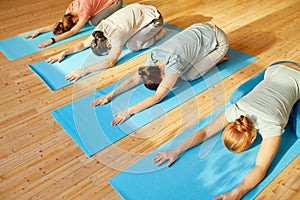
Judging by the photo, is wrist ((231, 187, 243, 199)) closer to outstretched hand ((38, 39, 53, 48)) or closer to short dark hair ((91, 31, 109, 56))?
short dark hair ((91, 31, 109, 56))

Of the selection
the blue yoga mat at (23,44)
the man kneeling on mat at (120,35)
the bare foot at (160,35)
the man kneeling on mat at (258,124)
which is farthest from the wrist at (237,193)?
the blue yoga mat at (23,44)

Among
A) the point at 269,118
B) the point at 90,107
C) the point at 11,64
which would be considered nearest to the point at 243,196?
the point at 269,118

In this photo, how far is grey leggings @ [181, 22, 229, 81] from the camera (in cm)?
188

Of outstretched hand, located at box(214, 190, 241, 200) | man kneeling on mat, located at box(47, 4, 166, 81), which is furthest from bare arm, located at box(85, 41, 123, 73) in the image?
outstretched hand, located at box(214, 190, 241, 200)

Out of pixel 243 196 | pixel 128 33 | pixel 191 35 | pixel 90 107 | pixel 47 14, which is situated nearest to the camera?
pixel 243 196

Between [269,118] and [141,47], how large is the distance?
1109mm

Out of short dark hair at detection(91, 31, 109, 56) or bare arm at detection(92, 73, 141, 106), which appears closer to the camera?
bare arm at detection(92, 73, 141, 106)

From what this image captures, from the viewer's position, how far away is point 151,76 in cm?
167

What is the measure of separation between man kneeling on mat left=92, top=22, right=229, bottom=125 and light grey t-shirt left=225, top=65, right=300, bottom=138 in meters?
0.36

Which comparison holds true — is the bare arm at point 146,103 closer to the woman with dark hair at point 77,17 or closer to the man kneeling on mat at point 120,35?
the man kneeling on mat at point 120,35

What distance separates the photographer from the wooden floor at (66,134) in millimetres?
1431

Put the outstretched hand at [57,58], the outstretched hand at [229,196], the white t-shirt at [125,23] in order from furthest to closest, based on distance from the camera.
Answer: the outstretched hand at [57,58] → the white t-shirt at [125,23] → the outstretched hand at [229,196]

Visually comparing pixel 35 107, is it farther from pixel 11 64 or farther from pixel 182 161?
pixel 182 161

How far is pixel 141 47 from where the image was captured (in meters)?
2.24
